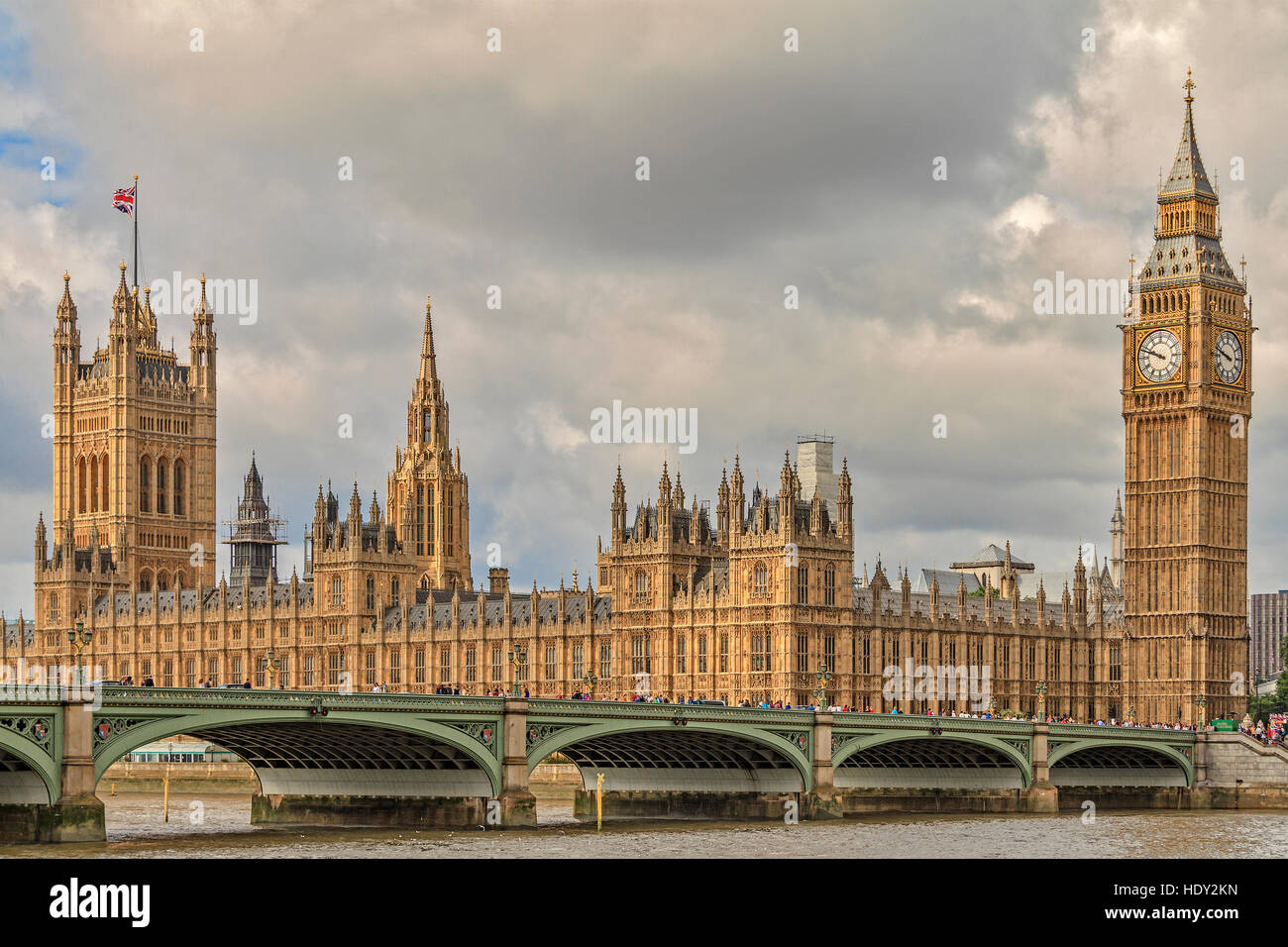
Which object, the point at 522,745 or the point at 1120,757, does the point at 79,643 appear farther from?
the point at 1120,757

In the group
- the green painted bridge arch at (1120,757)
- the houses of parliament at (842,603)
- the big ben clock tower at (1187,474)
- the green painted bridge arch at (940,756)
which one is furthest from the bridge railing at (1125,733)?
the big ben clock tower at (1187,474)

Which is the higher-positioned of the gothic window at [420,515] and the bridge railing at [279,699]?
the gothic window at [420,515]

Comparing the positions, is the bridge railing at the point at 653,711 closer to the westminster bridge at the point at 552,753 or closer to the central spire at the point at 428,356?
the westminster bridge at the point at 552,753

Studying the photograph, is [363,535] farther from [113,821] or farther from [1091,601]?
[113,821]

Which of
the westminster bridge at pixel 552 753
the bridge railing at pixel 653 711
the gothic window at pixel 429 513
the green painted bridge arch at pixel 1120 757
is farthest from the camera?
the gothic window at pixel 429 513

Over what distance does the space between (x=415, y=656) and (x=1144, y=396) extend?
168 ft

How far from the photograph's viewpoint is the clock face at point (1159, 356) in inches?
5719

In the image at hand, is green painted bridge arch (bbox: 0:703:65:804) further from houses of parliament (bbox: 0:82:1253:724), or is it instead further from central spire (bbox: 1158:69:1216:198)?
central spire (bbox: 1158:69:1216:198)

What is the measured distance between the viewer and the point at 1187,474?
474 feet

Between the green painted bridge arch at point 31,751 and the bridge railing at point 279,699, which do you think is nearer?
the green painted bridge arch at point 31,751

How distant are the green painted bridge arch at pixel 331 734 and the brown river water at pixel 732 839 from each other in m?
2.47

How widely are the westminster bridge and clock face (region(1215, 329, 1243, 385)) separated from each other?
37.2m

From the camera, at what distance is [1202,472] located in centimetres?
14362
